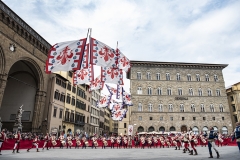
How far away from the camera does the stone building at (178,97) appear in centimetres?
4481

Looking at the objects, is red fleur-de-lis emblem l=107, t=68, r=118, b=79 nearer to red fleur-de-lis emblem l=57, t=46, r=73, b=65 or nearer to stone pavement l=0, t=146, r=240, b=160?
red fleur-de-lis emblem l=57, t=46, r=73, b=65

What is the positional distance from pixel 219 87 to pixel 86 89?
3363 cm

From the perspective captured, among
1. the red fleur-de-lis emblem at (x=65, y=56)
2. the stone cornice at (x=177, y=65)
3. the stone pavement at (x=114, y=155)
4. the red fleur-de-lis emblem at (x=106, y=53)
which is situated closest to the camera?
the stone pavement at (x=114, y=155)

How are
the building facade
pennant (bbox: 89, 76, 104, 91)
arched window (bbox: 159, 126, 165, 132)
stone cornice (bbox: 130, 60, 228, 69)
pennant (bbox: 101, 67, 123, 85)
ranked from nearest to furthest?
pennant (bbox: 101, 67, 123, 85) < pennant (bbox: 89, 76, 104, 91) < arched window (bbox: 159, 126, 165, 132) < stone cornice (bbox: 130, 60, 228, 69) < the building facade

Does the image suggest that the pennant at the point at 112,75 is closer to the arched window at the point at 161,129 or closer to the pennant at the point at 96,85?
the pennant at the point at 96,85

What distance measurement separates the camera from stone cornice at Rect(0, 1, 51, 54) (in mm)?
23781

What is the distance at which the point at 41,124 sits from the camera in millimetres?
30797

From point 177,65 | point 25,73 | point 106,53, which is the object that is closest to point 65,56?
point 106,53

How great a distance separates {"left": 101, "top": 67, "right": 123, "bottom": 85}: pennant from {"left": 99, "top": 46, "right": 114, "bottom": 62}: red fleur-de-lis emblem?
96.6 inches

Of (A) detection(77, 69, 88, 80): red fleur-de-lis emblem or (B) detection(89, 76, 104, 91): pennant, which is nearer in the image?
(A) detection(77, 69, 88, 80): red fleur-de-lis emblem

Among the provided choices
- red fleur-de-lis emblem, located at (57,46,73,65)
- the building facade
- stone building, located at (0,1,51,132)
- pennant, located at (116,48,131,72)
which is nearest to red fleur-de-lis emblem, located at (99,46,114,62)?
pennant, located at (116,48,131,72)

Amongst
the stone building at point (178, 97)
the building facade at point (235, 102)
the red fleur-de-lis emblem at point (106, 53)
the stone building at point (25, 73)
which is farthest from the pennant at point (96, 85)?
the building facade at point (235, 102)

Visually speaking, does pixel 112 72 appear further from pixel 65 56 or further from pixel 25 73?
pixel 25 73

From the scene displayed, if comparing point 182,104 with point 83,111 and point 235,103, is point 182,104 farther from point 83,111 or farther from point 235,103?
point 83,111
